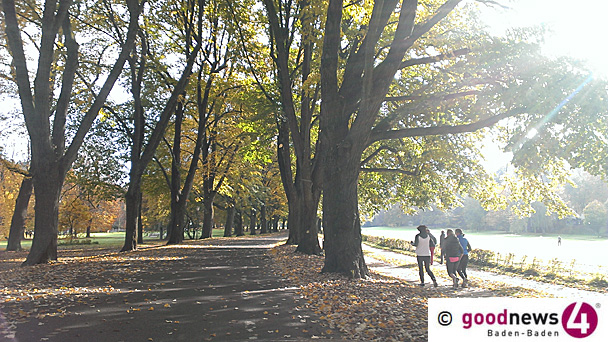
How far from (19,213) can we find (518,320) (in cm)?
2595

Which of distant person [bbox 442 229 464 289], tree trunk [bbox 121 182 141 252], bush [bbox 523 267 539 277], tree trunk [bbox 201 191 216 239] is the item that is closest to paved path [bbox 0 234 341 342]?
distant person [bbox 442 229 464 289]

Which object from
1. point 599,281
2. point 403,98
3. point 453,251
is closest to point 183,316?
point 453,251

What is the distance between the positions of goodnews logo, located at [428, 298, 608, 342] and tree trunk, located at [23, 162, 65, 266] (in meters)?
13.1

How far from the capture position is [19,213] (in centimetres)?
2414

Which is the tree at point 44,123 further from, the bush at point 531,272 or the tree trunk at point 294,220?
the bush at point 531,272

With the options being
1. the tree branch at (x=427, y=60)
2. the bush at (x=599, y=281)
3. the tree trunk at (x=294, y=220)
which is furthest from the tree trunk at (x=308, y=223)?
the bush at (x=599, y=281)

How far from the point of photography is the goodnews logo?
545cm

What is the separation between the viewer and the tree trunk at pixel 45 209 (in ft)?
46.9

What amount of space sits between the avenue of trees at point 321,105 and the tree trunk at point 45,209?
47 mm

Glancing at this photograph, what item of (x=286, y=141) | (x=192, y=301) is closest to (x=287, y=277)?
(x=192, y=301)

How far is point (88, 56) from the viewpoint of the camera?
21.8 meters

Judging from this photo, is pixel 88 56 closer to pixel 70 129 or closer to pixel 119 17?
pixel 119 17

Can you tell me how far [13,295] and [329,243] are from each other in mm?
7023

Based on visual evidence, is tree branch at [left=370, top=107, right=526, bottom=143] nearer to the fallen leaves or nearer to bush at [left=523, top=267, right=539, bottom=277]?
the fallen leaves
